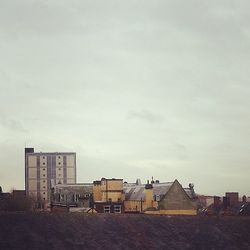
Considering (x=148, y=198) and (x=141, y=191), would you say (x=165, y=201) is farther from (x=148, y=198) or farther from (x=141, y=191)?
(x=141, y=191)

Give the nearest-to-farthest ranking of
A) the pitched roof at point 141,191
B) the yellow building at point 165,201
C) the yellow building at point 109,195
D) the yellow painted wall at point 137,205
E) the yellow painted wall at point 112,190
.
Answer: the yellow building at point 165,201, the yellow painted wall at point 137,205, the pitched roof at point 141,191, the yellow building at point 109,195, the yellow painted wall at point 112,190

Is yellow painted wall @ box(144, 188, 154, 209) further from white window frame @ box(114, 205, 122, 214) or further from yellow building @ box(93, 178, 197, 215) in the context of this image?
white window frame @ box(114, 205, 122, 214)

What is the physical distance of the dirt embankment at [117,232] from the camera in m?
31.0

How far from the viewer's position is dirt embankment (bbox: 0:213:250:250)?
30953mm

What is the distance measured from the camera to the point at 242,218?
137 feet

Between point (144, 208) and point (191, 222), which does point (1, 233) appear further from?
point (144, 208)

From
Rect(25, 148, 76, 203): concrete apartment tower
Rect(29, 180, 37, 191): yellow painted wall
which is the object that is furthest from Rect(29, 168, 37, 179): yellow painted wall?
Rect(29, 180, 37, 191): yellow painted wall

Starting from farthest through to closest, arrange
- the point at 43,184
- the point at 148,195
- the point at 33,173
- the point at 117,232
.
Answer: the point at 33,173 → the point at 43,184 → the point at 148,195 → the point at 117,232

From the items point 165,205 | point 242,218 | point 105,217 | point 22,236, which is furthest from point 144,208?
point 22,236

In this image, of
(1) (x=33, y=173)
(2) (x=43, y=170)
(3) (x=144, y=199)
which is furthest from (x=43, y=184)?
(3) (x=144, y=199)

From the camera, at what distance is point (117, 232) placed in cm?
3447

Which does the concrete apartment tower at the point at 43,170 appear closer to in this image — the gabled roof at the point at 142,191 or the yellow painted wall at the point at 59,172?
the yellow painted wall at the point at 59,172

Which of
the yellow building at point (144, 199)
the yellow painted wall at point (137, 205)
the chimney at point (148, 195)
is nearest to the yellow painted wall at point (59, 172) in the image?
the yellow building at point (144, 199)

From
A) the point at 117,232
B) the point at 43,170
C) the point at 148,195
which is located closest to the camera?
the point at 117,232
